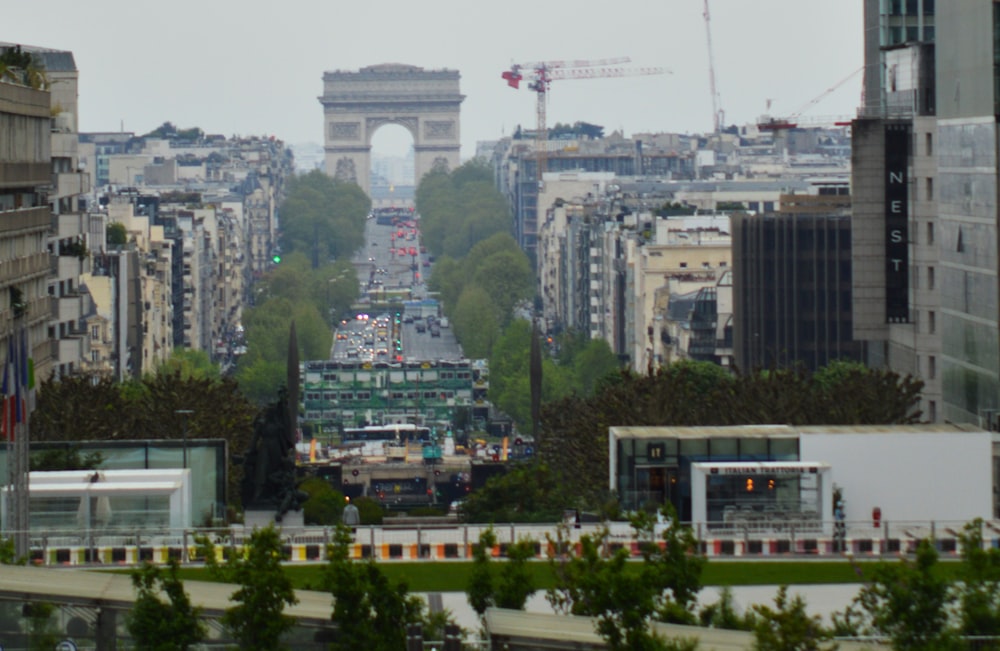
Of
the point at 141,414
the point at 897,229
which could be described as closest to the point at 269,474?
the point at 141,414

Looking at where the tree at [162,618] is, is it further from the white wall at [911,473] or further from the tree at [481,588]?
the white wall at [911,473]

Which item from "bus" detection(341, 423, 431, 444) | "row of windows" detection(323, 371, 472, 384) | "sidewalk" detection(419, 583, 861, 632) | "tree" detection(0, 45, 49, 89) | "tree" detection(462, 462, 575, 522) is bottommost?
"bus" detection(341, 423, 431, 444)

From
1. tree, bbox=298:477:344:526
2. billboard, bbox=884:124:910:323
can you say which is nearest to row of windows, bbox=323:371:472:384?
billboard, bbox=884:124:910:323

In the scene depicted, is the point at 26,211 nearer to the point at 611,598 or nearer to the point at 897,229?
the point at 897,229

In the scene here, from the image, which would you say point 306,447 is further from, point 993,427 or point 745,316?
point 993,427

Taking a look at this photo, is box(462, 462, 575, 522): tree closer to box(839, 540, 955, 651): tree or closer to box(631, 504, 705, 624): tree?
box(631, 504, 705, 624): tree

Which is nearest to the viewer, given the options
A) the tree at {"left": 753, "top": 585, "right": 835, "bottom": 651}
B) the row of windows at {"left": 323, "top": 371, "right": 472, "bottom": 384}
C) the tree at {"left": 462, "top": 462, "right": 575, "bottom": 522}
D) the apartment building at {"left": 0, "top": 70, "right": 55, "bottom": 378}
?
the tree at {"left": 753, "top": 585, "right": 835, "bottom": 651}

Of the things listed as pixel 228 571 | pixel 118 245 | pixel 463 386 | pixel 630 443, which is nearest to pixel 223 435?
pixel 630 443

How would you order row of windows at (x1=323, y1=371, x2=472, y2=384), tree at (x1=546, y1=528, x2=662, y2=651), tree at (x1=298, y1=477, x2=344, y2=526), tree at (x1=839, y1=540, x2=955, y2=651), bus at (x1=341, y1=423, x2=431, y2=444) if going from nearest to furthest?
tree at (x1=546, y1=528, x2=662, y2=651) → tree at (x1=839, y1=540, x2=955, y2=651) → tree at (x1=298, y1=477, x2=344, y2=526) → bus at (x1=341, y1=423, x2=431, y2=444) → row of windows at (x1=323, y1=371, x2=472, y2=384)
